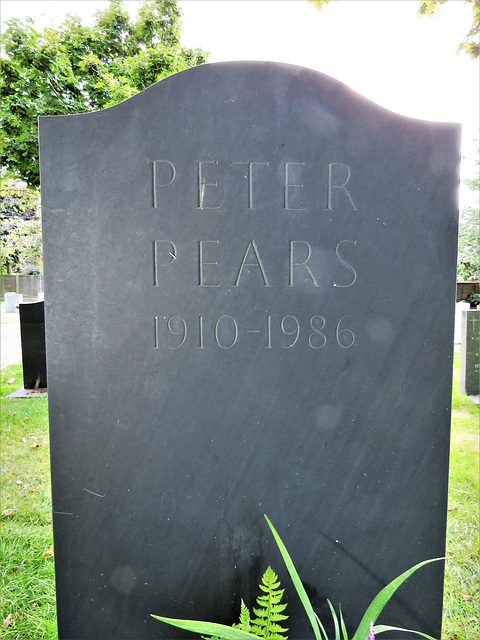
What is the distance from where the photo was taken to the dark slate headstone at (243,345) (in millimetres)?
1702

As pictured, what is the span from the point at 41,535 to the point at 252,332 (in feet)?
7.68

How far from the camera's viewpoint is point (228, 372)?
1.78 m

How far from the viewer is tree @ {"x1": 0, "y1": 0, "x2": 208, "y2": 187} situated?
6.70 meters

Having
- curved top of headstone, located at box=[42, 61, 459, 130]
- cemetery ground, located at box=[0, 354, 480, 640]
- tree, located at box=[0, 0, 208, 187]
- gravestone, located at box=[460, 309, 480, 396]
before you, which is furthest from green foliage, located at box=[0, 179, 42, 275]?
curved top of headstone, located at box=[42, 61, 459, 130]

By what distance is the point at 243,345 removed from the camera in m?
1.78

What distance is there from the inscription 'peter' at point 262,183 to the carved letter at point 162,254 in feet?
0.51

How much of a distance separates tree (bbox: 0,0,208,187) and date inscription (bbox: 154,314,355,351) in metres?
6.16

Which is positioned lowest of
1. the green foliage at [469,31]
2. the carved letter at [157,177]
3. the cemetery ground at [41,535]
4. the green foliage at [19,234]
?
the cemetery ground at [41,535]

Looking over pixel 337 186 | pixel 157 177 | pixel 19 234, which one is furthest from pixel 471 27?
pixel 19 234

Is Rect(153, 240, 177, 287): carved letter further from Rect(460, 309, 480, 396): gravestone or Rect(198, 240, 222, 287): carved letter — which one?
Rect(460, 309, 480, 396): gravestone

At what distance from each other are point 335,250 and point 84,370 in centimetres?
119

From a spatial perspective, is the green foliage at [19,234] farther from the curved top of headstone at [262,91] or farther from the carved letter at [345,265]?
the carved letter at [345,265]

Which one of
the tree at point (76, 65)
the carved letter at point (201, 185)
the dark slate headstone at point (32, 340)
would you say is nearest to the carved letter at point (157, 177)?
the carved letter at point (201, 185)

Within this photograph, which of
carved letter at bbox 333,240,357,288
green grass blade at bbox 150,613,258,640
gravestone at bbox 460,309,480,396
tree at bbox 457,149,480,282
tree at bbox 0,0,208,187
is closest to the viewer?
green grass blade at bbox 150,613,258,640
